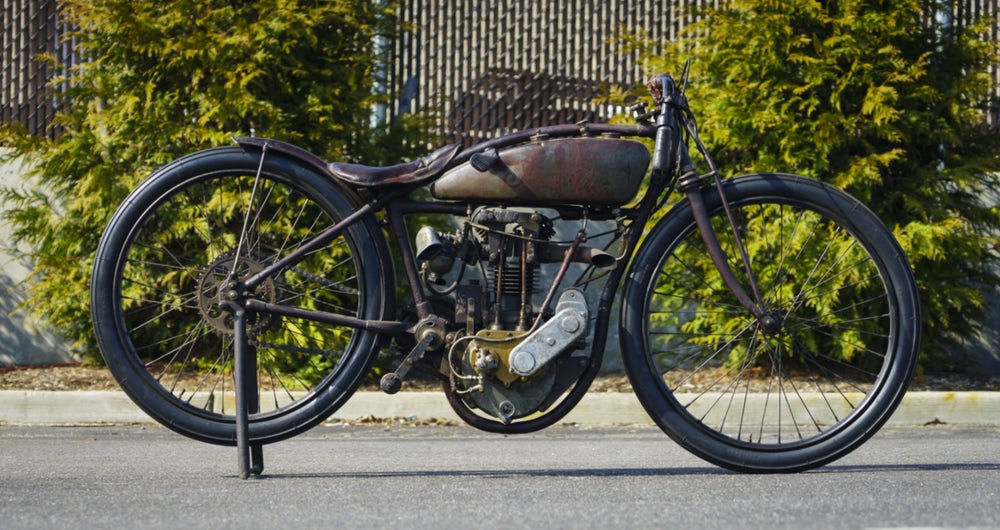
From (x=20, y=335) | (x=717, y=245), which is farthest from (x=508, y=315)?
(x=20, y=335)

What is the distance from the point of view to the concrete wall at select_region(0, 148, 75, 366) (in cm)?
899

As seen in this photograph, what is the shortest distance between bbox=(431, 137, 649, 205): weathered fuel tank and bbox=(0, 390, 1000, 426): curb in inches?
133

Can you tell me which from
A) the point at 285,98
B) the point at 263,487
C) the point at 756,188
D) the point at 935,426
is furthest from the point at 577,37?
the point at 263,487

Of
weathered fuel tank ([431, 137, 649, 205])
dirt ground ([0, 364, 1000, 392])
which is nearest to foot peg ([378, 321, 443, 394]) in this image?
weathered fuel tank ([431, 137, 649, 205])

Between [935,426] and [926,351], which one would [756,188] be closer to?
[935,426]

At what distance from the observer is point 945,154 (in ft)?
27.4

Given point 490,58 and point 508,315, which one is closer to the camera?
point 508,315

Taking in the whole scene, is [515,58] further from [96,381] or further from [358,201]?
[358,201]

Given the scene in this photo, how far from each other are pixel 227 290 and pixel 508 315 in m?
0.90

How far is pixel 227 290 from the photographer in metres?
3.98

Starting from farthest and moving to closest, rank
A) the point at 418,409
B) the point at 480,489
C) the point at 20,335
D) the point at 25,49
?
the point at 25,49 → the point at 20,335 → the point at 418,409 → the point at 480,489

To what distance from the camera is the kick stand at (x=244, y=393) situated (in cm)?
386

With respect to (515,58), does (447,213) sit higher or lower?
lower

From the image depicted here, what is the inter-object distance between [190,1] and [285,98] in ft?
2.90
